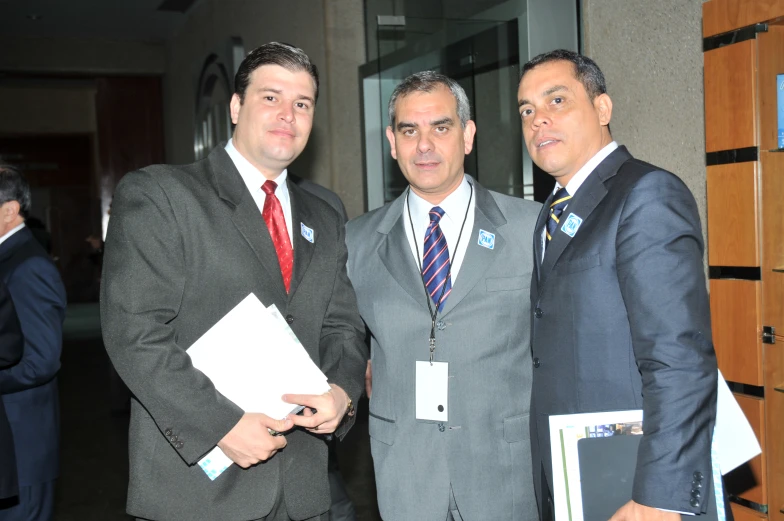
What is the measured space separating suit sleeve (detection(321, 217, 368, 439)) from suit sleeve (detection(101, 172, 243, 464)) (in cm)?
41

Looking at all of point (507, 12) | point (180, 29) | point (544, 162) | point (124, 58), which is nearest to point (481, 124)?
point (507, 12)

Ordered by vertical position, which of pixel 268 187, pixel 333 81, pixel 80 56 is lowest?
pixel 268 187

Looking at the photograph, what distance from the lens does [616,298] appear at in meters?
1.84

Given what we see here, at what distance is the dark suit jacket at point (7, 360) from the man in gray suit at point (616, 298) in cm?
196

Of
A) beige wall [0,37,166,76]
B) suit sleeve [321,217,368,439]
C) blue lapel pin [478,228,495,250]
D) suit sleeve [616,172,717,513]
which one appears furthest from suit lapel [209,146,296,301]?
beige wall [0,37,166,76]

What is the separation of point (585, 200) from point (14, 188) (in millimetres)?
2649

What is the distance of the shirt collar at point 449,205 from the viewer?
2453 mm

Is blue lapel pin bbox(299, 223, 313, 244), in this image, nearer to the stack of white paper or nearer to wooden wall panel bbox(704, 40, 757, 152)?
the stack of white paper

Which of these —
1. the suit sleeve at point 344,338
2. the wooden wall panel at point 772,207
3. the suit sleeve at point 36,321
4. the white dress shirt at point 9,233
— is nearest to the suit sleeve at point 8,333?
the suit sleeve at point 36,321

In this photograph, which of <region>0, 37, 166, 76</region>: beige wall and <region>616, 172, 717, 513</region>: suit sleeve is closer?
<region>616, 172, 717, 513</region>: suit sleeve

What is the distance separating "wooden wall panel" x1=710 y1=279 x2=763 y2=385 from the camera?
275cm

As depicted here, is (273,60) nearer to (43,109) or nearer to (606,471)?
(606,471)

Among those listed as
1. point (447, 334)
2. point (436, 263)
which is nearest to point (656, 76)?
point (436, 263)

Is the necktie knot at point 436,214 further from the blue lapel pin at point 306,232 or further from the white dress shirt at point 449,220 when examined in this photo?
the blue lapel pin at point 306,232
